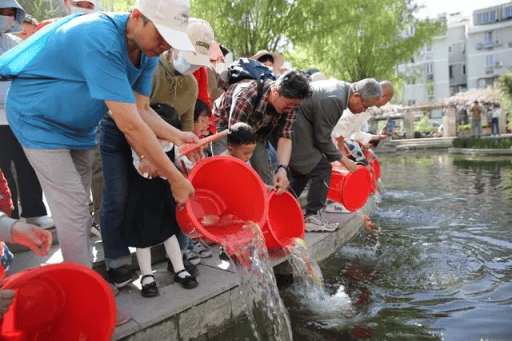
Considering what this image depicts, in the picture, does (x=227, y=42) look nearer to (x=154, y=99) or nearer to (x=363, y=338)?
(x=154, y=99)

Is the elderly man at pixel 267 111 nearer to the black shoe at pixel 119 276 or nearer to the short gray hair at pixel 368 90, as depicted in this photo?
the short gray hair at pixel 368 90

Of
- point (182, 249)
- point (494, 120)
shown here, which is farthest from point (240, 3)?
point (494, 120)

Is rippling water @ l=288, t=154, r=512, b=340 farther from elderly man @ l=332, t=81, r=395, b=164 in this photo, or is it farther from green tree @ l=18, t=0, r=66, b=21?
green tree @ l=18, t=0, r=66, b=21

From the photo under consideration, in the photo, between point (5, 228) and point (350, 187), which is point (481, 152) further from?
point (5, 228)

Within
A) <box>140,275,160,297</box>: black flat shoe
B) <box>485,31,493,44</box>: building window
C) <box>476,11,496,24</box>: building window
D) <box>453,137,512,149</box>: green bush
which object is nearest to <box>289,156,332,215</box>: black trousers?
<box>140,275,160,297</box>: black flat shoe

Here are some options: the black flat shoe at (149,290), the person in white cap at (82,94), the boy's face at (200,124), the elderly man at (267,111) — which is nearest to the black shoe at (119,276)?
the black flat shoe at (149,290)

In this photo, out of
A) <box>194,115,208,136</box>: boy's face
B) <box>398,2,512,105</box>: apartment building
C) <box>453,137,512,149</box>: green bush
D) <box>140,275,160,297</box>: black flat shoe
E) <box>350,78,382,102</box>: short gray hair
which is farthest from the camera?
<box>398,2,512,105</box>: apartment building

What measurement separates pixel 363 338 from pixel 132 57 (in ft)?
6.85

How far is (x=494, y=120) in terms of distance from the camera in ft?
76.6


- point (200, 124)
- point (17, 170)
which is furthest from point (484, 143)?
point (17, 170)

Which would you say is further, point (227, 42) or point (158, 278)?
point (227, 42)

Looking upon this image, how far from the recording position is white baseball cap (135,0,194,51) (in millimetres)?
1676

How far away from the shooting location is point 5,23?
9.21ft

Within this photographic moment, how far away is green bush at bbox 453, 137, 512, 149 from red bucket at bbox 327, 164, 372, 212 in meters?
11.9
